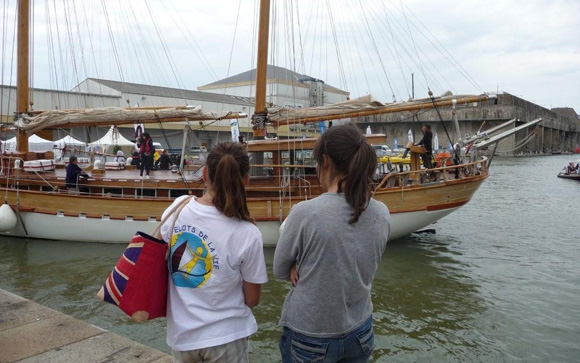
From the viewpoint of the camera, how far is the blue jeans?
2.54 m

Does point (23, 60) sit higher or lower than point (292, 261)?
higher

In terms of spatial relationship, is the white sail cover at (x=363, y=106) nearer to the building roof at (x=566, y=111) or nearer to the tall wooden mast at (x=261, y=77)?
the tall wooden mast at (x=261, y=77)

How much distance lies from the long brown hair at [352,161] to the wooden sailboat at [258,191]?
9860 mm

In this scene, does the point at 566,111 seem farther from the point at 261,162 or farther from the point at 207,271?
the point at 207,271

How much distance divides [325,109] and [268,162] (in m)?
2.58

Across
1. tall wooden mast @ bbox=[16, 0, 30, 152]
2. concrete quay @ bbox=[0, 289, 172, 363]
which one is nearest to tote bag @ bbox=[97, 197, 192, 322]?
concrete quay @ bbox=[0, 289, 172, 363]

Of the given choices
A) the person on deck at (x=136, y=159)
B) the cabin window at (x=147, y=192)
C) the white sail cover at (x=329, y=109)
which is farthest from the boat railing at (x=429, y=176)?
the person on deck at (x=136, y=159)

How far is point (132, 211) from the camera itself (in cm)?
1343

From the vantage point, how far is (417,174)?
1319 cm

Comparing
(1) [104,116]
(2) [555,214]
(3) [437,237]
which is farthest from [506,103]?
(1) [104,116]

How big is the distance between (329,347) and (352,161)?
39.2 inches

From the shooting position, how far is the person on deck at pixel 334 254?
2451 mm

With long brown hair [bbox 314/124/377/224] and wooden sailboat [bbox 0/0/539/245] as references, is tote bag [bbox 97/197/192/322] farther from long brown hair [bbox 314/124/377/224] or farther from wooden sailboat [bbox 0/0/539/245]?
wooden sailboat [bbox 0/0/539/245]

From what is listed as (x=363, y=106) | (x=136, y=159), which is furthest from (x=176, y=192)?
(x=136, y=159)
